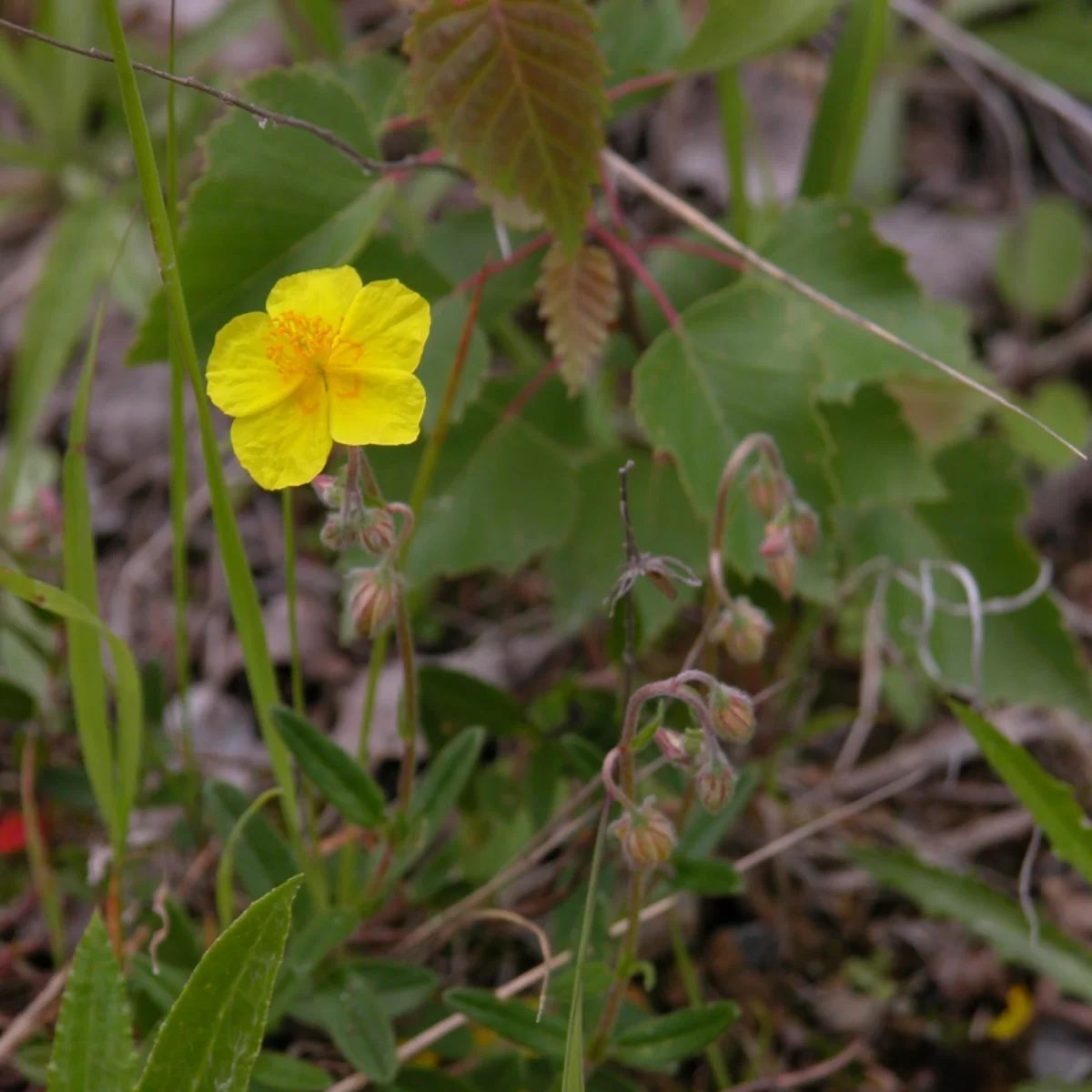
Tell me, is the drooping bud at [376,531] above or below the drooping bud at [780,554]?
above

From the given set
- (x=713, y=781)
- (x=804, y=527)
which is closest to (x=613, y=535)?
(x=804, y=527)

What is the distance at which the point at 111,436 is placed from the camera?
109 inches

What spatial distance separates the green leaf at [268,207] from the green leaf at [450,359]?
7.5 inches

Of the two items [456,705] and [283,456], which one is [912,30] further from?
[283,456]

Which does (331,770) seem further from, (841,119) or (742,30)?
(841,119)

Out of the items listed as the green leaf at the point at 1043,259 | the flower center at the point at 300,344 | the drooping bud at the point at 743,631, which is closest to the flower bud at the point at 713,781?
the drooping bud at the point at 743,631

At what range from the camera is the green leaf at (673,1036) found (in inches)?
53.2

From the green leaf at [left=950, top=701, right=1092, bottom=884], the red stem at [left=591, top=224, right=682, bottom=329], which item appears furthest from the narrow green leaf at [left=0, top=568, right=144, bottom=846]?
the green leaf at [left=950, top=701, right=1092, bottom=884]

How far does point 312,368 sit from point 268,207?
520mm

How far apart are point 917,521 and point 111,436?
1.86 meters

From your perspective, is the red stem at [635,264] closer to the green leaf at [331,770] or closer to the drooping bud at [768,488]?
the drooping bud at [768,488]

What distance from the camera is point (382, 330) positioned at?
3.71 feet

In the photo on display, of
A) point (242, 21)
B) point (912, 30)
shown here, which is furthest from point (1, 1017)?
point (912, 30)

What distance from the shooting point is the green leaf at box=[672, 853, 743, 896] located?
146 centimetres
